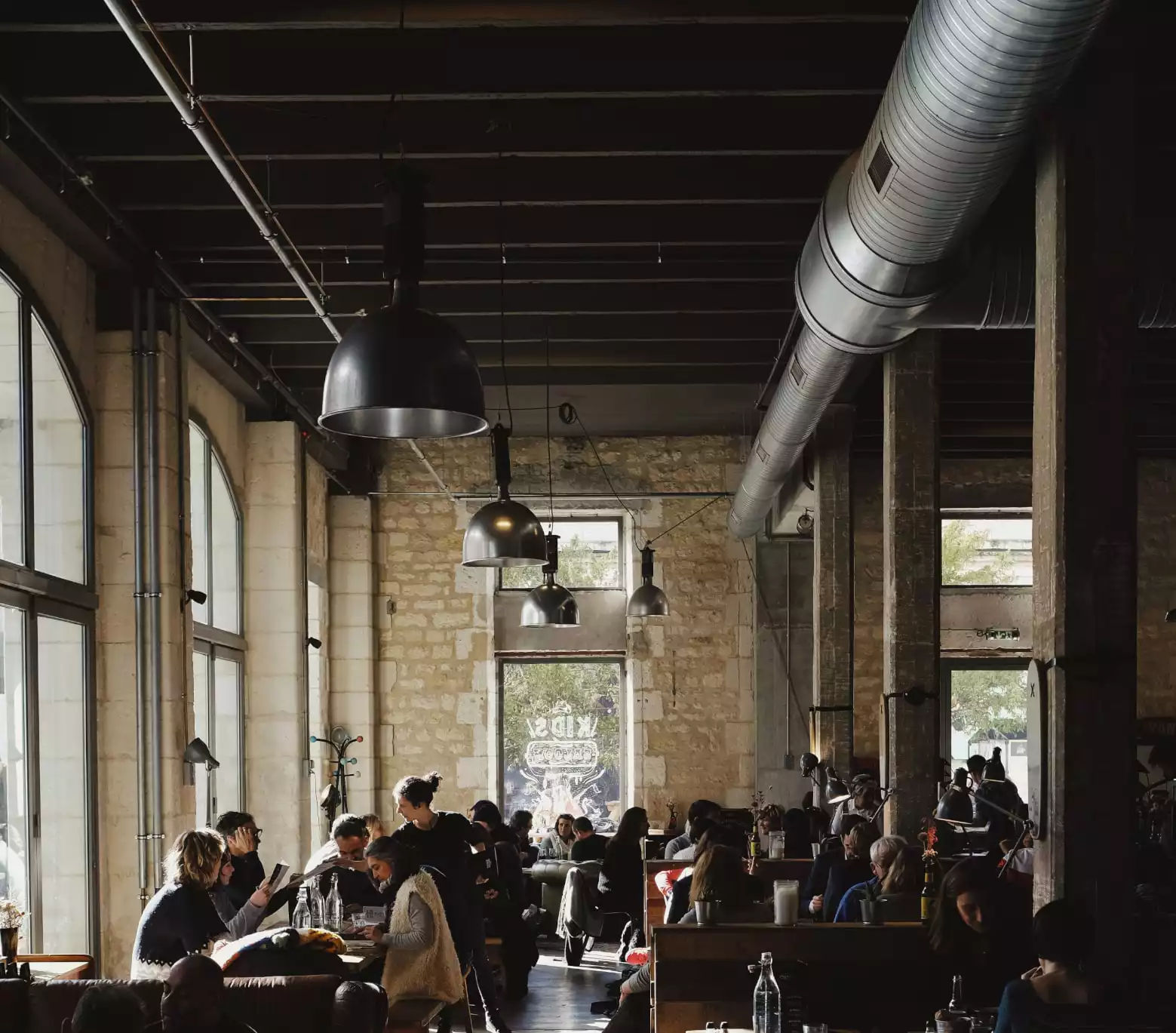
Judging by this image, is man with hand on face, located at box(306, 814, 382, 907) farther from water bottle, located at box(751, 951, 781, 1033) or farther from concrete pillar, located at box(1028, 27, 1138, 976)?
concrete pillar, located at box(1028, 27, 1138, 976)

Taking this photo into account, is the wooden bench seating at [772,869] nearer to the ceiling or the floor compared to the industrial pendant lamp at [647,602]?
nearer to the floor

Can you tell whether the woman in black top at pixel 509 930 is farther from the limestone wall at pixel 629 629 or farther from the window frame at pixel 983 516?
the window frame at pixel 983 516

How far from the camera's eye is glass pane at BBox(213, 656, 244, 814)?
452 inches

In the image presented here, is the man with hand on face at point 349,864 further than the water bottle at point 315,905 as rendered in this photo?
Yes

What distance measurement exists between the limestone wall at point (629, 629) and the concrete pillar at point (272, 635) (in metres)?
2.88

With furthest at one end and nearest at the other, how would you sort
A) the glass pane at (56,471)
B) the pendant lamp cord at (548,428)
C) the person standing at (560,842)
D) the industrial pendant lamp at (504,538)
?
the person standing at (560,842) → the pendant lamp cord at (548,428) → the glass pane at (56,471) → the industrial pendant lamp at (504,538)

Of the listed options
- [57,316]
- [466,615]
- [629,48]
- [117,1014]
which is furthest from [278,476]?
[117,1014]

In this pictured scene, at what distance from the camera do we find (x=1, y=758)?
7.03 metres

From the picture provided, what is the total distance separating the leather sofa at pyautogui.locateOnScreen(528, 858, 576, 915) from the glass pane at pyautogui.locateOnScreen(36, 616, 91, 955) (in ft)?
12.9

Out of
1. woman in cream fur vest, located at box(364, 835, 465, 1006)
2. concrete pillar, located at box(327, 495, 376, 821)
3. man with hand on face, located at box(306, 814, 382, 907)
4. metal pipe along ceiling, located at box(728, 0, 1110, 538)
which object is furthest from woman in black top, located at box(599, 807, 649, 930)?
concrete pillar, located at box(327, 495, 376, 821)

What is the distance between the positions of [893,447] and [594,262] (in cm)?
208

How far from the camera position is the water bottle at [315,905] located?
6.34 m

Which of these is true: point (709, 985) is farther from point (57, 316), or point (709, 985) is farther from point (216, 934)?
point (57, 316)

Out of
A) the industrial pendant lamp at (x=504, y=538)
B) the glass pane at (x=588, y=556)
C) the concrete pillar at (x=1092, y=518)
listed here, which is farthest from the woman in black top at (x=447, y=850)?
the glass pane at (x=588, y=556)
